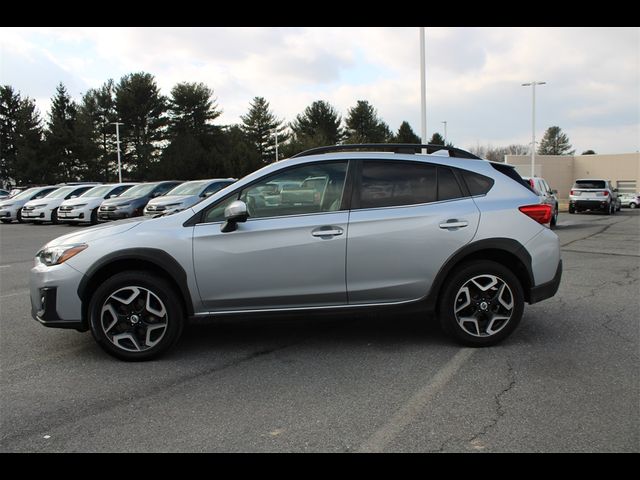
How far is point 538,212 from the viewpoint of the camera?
4.76 m

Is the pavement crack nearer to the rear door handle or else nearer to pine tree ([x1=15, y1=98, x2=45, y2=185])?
the rear door handle

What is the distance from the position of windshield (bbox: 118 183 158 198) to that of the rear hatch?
21.2 m

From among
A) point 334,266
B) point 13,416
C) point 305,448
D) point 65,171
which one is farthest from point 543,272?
point 65,171

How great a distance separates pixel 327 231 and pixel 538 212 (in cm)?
192

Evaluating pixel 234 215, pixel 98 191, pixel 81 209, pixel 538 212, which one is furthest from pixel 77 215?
pixel 538 212

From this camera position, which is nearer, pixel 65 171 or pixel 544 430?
pixel 544 430

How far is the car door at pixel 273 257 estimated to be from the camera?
14.4 ft

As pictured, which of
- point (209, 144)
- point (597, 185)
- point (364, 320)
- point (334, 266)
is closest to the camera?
point (334, 266)
